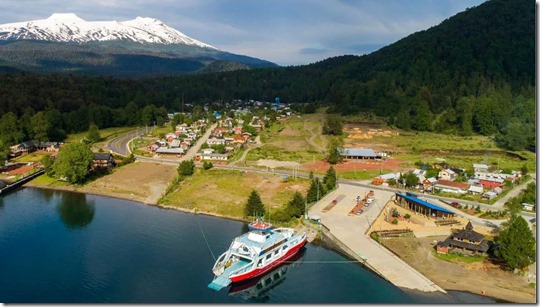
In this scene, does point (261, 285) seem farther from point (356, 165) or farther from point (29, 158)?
point (29, 158)

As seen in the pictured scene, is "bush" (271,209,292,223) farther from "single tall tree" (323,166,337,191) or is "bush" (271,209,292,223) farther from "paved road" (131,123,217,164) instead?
"paved road" (131,123,217,164)

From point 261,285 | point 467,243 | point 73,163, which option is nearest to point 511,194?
point 467,243

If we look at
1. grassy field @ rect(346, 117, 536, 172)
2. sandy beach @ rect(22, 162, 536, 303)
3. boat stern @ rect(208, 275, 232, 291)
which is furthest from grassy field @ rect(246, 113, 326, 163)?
boat stern @ rect(208, 275, 232, 291)

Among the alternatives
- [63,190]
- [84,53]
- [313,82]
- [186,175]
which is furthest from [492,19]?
[84,53]

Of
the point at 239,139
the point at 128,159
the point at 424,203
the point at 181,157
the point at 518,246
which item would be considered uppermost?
the point at 518,246

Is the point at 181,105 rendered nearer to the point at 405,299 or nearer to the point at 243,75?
the point at 243,75

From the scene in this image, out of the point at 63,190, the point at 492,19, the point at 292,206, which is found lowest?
the point at 63,190
